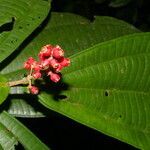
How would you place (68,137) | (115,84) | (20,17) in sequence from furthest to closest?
1. (68,137)
2. (20,17)
3. (115,84)

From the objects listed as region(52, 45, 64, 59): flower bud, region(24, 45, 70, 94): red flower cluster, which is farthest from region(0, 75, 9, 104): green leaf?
region(52, 45, 64, 59): flower bud

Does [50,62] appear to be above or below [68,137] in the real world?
above

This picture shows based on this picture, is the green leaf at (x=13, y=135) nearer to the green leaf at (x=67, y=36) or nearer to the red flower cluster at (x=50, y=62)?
the green leaf at (x=67, y=36)

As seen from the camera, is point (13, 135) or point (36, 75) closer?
point (36, 75)

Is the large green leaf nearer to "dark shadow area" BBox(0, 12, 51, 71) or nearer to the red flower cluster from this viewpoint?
"dark shadow area" BBox(0, 12, 51, 71)

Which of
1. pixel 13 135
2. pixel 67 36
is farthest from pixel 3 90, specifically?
pixel 67 36

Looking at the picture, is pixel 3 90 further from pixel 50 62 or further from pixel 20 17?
pixel 20 17

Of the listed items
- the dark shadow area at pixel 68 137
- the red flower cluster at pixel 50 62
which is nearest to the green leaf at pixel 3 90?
the red flower cluster at pixel 50 62
